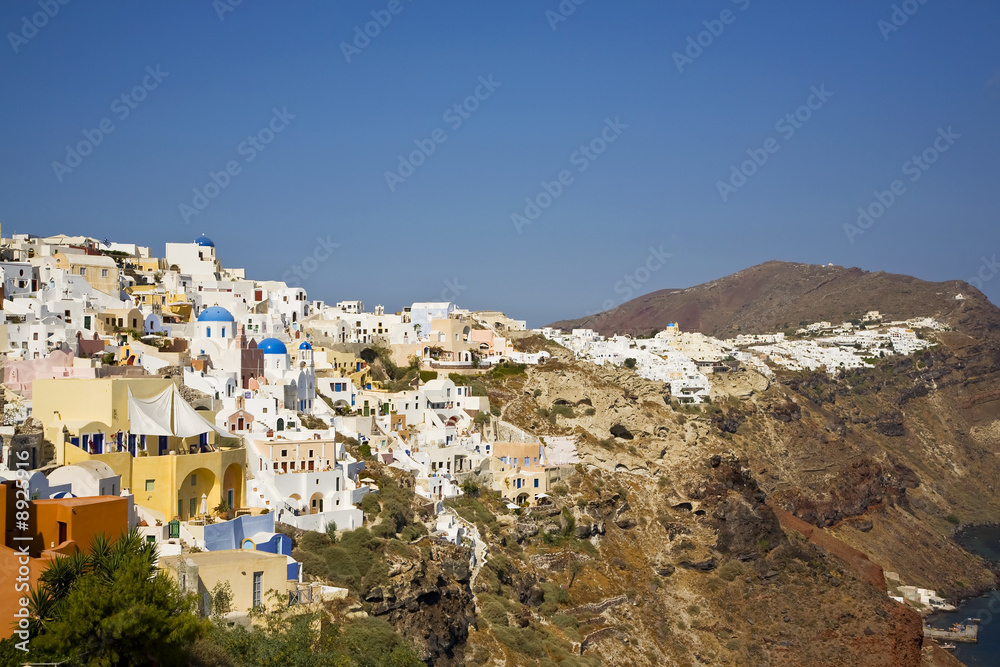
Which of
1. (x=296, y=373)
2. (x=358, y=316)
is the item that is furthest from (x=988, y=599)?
(x=296, y=373)

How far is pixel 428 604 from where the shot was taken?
35.5 meters

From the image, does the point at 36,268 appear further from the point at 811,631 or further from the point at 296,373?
the point at 811,631

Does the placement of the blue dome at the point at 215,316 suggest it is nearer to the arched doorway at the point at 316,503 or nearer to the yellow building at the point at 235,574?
the arched doorway at the point at 316,503

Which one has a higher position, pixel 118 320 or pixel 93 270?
pixel 93 270

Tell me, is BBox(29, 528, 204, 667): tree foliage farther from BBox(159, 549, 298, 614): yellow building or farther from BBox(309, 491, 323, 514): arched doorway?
BBox(309, 491, 323, 514): arched doorway

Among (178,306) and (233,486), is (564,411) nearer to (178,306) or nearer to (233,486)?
(178,306)

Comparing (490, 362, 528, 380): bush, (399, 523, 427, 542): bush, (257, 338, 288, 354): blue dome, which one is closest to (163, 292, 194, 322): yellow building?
(257, 338, 288, 354): blue dome

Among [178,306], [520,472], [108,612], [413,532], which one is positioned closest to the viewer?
[108,612]

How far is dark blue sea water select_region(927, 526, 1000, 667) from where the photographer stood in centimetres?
6544

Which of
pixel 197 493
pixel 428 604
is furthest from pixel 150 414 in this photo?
pixel 428 604

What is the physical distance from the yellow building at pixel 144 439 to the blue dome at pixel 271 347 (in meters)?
13.3

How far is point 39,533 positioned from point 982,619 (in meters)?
71.7

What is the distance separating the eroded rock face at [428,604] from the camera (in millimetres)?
33594

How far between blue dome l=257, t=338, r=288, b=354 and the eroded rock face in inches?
504
